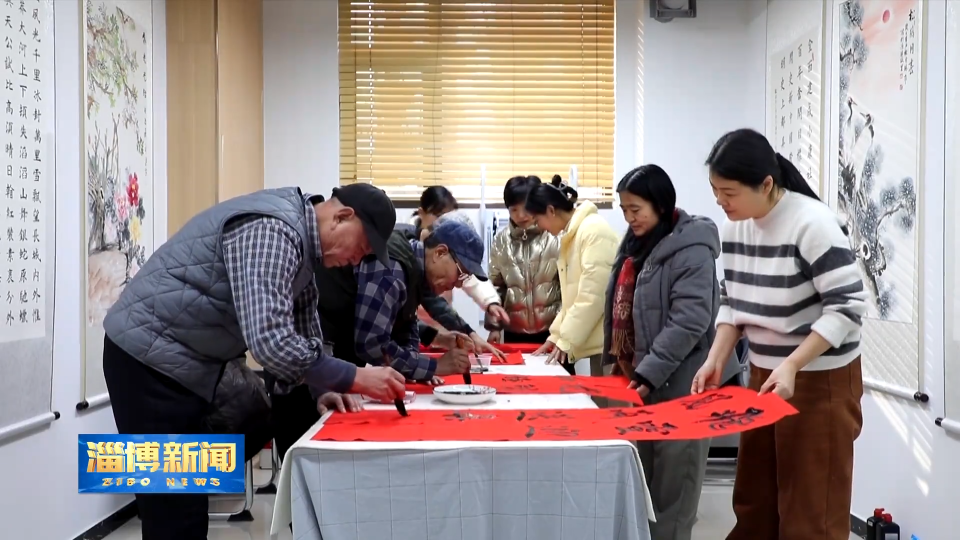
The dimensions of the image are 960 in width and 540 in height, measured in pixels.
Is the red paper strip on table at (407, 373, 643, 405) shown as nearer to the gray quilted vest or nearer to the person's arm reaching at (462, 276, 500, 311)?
the gray quilted vest

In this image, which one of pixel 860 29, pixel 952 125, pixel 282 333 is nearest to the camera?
pixel 282 333

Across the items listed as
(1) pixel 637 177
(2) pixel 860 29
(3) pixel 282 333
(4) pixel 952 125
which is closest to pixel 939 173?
(4) pixel 952 125

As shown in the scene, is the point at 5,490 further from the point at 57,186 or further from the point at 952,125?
the point at 952,125

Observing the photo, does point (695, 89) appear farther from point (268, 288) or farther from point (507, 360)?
point (268, 288)

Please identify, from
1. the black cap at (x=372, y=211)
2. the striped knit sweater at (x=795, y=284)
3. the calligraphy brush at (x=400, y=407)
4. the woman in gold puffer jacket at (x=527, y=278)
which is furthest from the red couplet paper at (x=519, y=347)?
the striped knit sweater at (x=795, y=284)

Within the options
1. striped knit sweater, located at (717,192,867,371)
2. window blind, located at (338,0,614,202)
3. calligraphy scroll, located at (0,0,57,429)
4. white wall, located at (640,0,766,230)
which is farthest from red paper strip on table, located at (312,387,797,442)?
window blind, located at (338,0,614,202)

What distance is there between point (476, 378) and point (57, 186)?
64.9 inches

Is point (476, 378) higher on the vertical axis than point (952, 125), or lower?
lower

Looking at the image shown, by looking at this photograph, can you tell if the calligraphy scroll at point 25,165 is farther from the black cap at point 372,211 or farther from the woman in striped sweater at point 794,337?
the woman in striped sweater at point 794,337

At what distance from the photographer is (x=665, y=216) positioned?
93.4 inches

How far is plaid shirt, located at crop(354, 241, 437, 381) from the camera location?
2.24 metres

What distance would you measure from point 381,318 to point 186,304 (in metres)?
0.67

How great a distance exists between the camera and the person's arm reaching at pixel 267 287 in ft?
5.31

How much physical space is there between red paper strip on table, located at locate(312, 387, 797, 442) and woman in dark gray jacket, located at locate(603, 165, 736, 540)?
374mm
